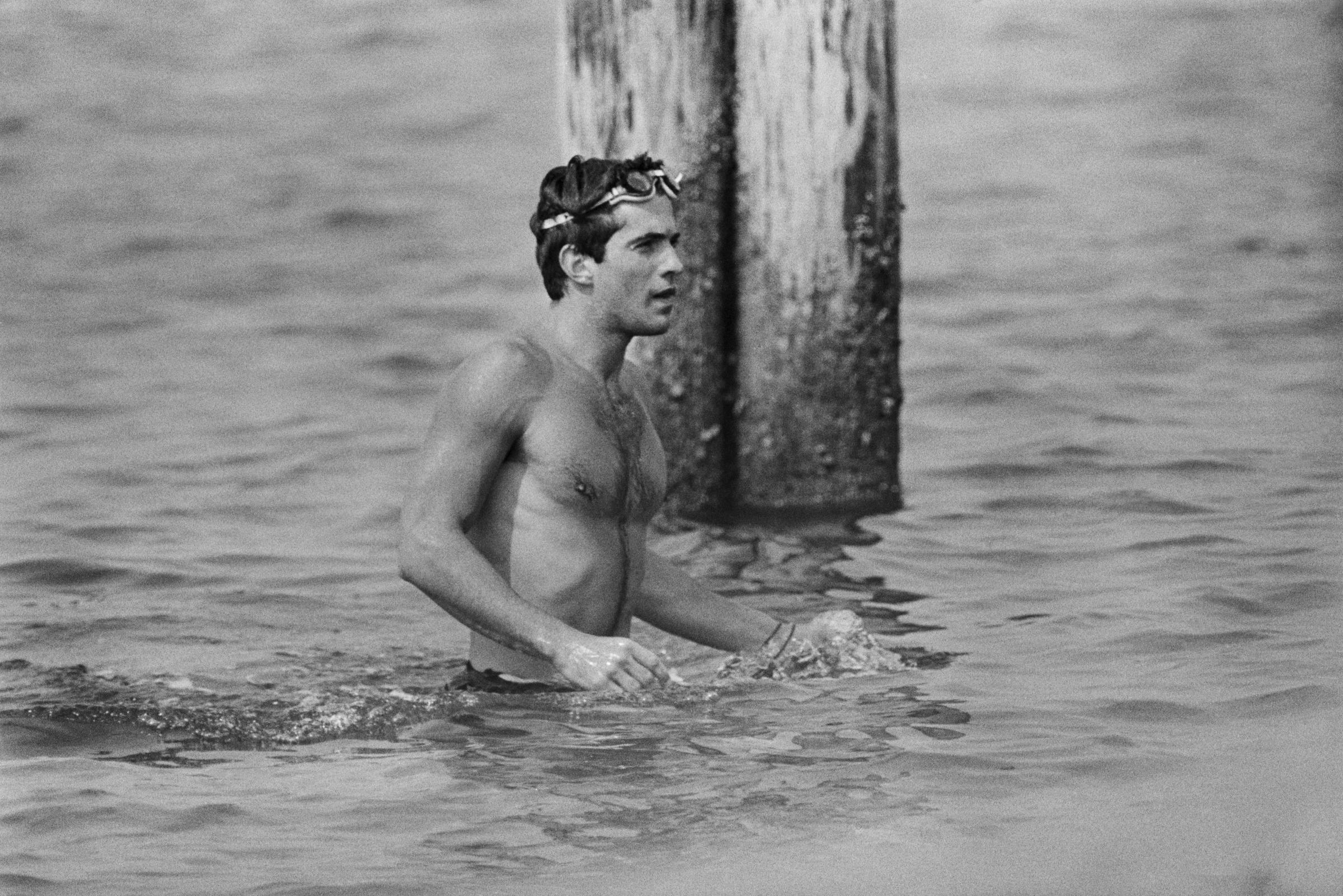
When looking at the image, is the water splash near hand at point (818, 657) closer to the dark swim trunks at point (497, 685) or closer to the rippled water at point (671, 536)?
the rippled water at point (671, 536)

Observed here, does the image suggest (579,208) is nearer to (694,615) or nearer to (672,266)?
(672,266)

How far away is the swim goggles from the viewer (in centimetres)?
670

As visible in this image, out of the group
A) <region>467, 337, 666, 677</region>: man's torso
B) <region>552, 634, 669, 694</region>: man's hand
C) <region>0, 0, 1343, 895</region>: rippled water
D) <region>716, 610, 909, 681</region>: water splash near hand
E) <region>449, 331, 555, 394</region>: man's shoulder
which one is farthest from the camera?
<region>716, 610, 909, 681</region>: water splash near hand

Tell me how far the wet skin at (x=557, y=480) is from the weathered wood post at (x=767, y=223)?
2178 mm

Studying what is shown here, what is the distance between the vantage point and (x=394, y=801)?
6086 mm

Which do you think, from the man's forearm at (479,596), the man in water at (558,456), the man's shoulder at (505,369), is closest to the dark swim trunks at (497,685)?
the man in water at (558,456)

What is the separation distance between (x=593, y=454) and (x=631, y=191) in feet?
2.38

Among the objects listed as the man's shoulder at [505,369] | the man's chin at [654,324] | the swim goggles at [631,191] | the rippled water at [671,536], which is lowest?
the rippled water at [671,536]

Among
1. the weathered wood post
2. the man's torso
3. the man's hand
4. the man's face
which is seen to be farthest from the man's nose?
the weathered wood post

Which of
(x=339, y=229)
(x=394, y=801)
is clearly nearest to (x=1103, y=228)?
(x=339, y=229)

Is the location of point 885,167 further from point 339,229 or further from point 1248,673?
point 339,229

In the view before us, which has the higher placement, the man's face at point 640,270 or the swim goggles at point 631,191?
the swim goggles at point 631,191

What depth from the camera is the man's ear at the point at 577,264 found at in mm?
6762

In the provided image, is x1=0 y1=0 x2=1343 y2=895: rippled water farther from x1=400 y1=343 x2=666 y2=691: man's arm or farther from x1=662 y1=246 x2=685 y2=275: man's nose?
x1=662 y1=246 x2=685 y2=275: man's nose
